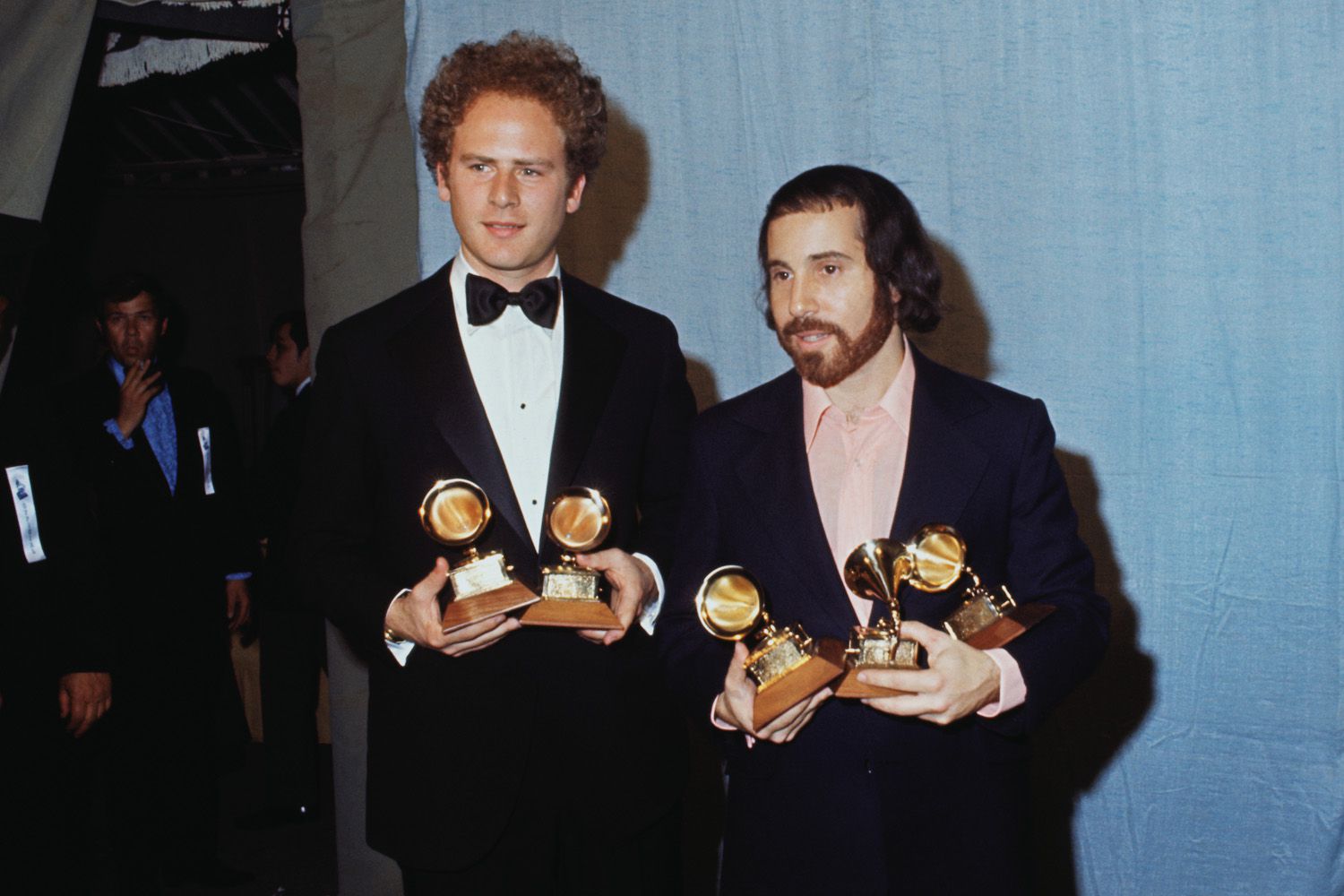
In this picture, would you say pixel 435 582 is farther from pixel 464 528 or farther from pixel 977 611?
pixel 977 611

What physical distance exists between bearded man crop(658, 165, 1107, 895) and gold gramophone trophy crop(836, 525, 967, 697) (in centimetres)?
13

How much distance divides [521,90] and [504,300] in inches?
15.6

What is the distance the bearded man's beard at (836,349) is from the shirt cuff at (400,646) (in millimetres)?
807

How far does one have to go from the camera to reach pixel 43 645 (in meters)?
3.42

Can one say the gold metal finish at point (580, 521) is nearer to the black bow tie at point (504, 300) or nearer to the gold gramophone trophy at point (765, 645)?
the gold gramophone trophy at point (765, 645)

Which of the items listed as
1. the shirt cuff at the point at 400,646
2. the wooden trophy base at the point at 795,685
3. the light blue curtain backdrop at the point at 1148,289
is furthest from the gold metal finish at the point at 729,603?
the light blue curtain backdrop at the point at 1148,289

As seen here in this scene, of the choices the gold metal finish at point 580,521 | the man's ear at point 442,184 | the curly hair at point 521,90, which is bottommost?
the gold metal finish at point 580,521

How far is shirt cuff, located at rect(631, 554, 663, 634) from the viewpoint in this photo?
7.56 ft

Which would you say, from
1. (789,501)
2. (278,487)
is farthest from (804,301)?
(278,487)

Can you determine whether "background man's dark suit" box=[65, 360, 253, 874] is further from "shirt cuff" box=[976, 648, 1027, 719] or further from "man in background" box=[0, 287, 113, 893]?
"shirt cuff" box=[976, 648, 1027, 719]

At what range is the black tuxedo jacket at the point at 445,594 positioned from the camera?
7.32 feet

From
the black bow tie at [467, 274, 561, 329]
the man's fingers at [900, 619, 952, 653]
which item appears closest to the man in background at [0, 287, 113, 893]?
the black bow tie at [467, 274, 561, 329]

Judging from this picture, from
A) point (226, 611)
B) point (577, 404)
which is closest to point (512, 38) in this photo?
point (577, 404)

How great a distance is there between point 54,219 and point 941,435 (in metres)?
7.38
